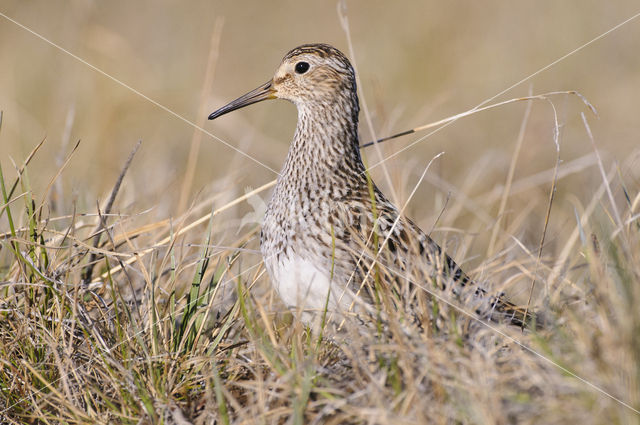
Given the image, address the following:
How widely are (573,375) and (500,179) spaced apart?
5.58 metres

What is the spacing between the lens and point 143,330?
3.17 meters

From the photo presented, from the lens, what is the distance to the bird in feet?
10.4

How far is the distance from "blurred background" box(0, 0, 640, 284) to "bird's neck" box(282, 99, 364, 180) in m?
1.03

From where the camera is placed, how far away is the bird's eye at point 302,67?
4.48 m

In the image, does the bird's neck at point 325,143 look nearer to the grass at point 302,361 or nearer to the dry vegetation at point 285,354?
the dry vegetation at point 285,354

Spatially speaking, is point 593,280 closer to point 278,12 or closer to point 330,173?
point 330,173

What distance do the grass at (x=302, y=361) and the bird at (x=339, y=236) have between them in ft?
0.55

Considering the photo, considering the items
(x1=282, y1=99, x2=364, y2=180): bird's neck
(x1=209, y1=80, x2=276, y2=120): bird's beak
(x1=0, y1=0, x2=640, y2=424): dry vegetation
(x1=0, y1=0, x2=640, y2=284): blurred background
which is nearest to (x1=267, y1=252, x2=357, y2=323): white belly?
(x1=0, y1=0, x2=640, y2=424): dry vegetation

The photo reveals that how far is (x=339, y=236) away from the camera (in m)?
3.81

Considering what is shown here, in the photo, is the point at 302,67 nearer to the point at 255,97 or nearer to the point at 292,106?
the point at 255,97

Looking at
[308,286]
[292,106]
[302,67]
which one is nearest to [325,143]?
[302,67]

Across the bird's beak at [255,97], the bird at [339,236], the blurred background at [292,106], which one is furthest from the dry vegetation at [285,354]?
the blurred background at [292,106]

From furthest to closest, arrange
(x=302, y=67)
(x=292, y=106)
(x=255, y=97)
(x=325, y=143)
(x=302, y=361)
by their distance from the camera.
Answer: (x=292, y=106), (x=255, y=97), (x=302, y=67), (x=325, y=143), (x=302, y=361)

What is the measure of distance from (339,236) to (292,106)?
681 cm
